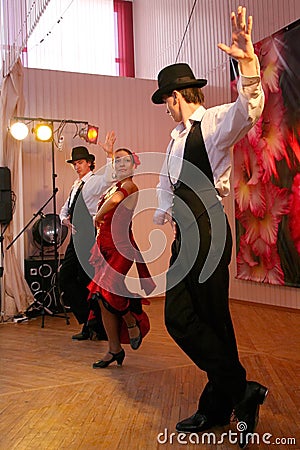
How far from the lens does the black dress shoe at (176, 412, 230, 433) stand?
2.28m

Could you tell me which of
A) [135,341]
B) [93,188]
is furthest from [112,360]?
[93,188]

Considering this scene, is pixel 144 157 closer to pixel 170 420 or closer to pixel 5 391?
pixel 5 391

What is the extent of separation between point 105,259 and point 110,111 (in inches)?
144

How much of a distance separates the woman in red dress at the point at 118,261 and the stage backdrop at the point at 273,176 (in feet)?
7.52

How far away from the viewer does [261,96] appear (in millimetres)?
1899

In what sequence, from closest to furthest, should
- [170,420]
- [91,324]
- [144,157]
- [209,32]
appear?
[170,420]
[91,324]
[144,157]
[209,32]

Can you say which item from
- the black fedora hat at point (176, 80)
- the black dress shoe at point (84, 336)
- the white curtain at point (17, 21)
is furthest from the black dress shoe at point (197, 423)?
the white curtain at point (17, 21)

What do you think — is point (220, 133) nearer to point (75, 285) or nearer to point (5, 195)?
point (75, 285)

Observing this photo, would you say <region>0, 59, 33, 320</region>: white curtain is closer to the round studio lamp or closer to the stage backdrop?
the round studio lamp

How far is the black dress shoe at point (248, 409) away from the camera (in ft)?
6.82

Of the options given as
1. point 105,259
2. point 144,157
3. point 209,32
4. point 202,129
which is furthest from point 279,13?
point 202,129

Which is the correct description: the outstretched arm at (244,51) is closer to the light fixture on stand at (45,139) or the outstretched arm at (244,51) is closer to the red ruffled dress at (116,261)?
the red ruffled dress at (116,261)

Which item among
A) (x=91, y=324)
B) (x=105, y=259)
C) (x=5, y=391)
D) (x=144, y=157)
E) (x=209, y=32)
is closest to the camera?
(x=5, y=391)

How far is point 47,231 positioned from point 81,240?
131 cm
